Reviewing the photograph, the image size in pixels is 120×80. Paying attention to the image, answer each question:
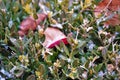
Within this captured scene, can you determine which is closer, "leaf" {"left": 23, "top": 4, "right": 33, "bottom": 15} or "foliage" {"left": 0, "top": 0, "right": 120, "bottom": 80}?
"foliage" {"left": 0, "top": 0, "right": 120, "bottom": 80}

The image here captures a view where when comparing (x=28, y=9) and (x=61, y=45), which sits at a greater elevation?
(x=28, y=9)

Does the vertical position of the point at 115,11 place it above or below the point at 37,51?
above

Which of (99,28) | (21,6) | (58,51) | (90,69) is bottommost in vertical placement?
(90,69)

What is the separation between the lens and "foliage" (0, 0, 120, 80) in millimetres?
1719

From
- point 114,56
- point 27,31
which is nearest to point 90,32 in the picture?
point 114,56

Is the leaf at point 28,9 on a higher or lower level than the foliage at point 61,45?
higher

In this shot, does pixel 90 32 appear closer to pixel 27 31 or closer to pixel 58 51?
pixel 58 51

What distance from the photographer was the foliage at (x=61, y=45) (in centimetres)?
172

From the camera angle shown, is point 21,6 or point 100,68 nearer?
point 100,68

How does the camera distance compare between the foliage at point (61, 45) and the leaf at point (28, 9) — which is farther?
the leaf at point (28, 9)

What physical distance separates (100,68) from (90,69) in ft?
0.17

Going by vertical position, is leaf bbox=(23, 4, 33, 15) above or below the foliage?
above

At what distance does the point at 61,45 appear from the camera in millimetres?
1759

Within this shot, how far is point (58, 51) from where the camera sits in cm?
179
